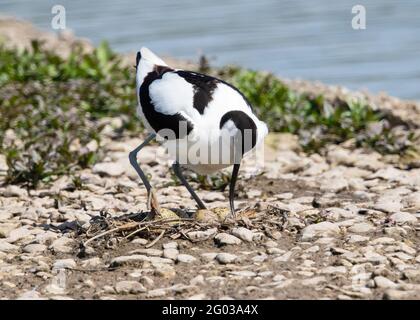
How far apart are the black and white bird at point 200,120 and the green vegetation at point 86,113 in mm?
1111

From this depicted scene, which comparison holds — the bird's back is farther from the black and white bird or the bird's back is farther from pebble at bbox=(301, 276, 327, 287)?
pebble at bbox=(301, 276, 327, 287)

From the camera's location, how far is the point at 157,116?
5234 millimetres

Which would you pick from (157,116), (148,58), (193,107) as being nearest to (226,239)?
(193,107)

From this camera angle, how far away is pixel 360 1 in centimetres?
1575

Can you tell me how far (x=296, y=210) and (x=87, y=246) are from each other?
1364mm

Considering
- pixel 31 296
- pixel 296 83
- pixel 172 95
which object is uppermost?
pixel 296 83

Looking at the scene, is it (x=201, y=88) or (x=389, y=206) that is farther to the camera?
(x=389, y=206)

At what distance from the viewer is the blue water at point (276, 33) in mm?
11852

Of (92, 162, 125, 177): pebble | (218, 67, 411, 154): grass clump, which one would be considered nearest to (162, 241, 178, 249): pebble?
(92, 162, 125, 177): pebble

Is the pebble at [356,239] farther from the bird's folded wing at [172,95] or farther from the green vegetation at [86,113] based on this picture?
the green vegetation at [86,113]

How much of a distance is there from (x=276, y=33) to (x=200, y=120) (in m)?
9.16

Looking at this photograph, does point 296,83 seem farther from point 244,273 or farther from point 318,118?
point 244,273
